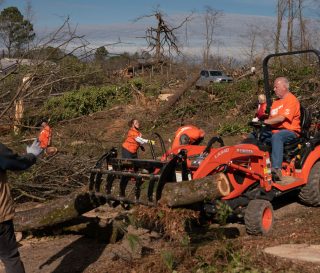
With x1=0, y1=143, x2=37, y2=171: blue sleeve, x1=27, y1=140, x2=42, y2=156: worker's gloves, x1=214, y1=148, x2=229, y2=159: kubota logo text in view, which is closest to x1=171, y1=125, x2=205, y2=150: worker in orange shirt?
x1=214, y1=148, x2=229, y2=159: kubota logo text

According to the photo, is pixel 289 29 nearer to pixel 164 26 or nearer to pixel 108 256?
pixel 164 26

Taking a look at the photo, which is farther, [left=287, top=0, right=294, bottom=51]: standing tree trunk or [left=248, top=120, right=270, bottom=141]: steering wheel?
[left=287, top=0, right=294, bottom=51]: standing tree trunk

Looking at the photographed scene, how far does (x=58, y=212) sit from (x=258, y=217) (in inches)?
99.3

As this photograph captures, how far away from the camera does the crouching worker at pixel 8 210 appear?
4.64 metres

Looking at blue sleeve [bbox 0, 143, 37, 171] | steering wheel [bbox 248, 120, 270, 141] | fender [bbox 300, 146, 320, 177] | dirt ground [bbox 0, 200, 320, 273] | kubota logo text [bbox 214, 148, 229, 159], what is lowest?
dirt ground [bbox 0, 200, 320, 273]

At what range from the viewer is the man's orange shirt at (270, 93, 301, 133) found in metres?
7.82

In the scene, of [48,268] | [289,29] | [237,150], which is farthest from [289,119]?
[289,29]

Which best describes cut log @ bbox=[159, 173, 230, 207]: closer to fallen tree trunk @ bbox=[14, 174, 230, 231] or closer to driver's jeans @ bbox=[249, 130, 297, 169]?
fallen tree trunk @ bbox=[14, 174, 230, 231]

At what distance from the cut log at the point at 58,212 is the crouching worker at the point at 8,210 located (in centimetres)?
180

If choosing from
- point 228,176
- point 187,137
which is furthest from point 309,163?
point 187,137

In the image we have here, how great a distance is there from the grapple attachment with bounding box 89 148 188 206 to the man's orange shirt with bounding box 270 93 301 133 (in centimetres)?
242

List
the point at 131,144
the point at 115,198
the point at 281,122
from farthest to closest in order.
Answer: the point at 131,144 → the point at 281,122 → the point at 115,198

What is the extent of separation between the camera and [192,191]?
5688 mm

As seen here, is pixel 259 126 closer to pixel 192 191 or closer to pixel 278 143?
pixel 278 143
